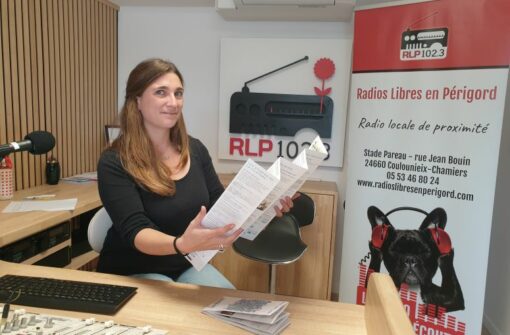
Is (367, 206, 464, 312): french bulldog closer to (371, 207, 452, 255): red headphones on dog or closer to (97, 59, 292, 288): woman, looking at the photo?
(371, 207, 452, 255): red headphones on dog

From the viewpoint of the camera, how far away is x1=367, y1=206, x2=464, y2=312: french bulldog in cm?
226

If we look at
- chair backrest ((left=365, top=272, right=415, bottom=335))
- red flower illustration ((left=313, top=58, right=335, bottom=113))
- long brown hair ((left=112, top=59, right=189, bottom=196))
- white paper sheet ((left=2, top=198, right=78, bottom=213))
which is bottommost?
white paper sheet ((left=2, top=198, right=78, bottom=213))

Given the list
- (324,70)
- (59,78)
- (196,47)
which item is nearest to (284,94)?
(324,70)

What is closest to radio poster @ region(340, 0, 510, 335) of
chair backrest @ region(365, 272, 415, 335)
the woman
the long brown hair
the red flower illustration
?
the red flower illustration

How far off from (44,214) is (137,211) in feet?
2.96

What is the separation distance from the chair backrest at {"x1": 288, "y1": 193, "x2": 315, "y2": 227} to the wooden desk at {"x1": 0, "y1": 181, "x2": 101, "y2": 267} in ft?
4.00

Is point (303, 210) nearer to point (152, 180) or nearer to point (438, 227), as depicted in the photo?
point (438, 227)

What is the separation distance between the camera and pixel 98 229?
167cm

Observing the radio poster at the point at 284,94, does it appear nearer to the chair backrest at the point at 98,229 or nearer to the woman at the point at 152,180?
the woman at the point at 152,180

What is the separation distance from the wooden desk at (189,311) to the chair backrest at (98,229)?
0.30 m

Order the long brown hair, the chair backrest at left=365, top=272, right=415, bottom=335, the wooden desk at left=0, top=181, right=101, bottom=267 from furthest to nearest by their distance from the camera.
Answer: the wooden desk at left=0, top=181, right=101, bottom=267, the long brown hair, the chair backrest at left=365, top=272, right=415, bottom=335

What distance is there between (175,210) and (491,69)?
172 centimetres

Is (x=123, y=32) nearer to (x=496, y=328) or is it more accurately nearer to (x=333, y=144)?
(x=333, y=144)

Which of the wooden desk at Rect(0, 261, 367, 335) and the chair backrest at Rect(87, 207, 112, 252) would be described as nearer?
Result: the wooden desk at Rect(0, 261, 367, 335)
